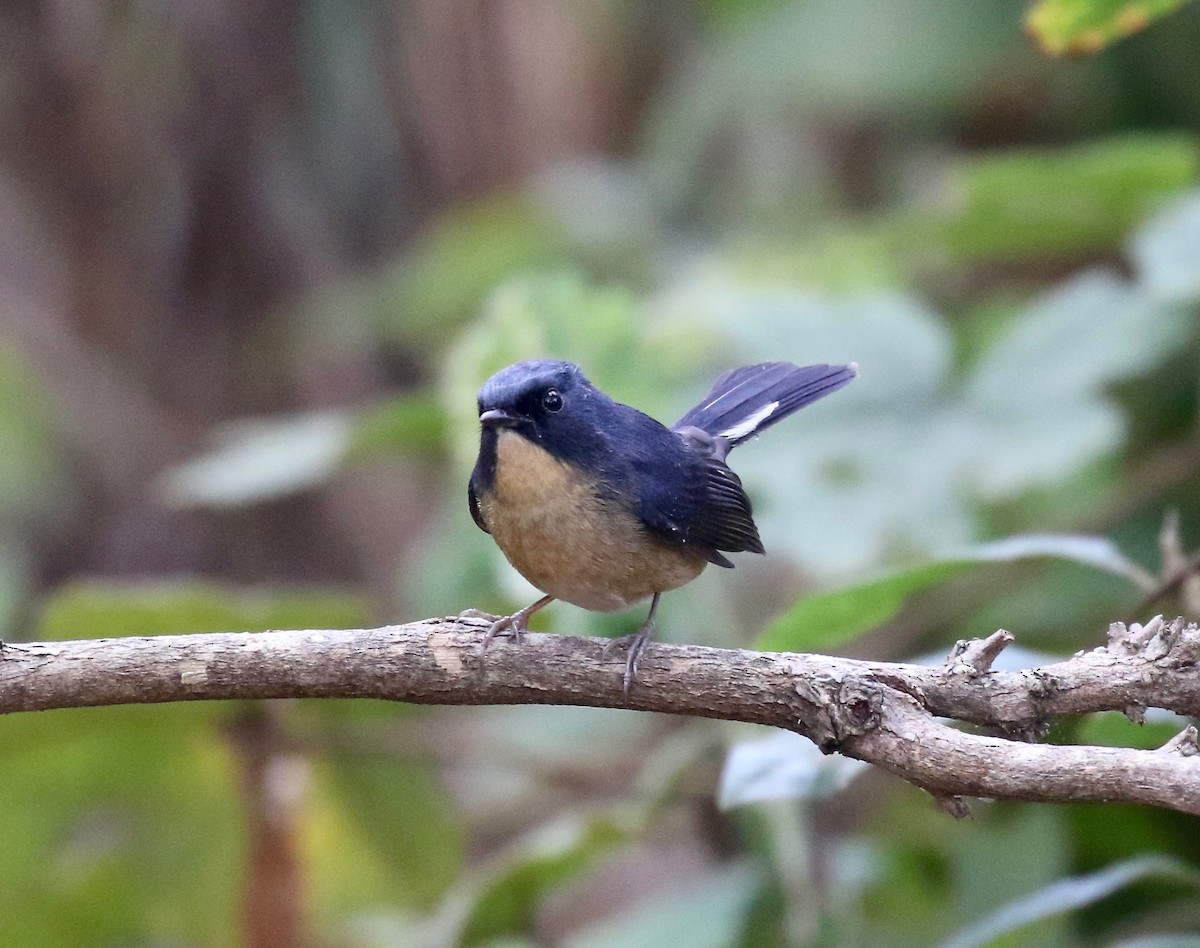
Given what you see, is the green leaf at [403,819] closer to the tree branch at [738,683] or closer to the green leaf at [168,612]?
the green leaf at [168,612]

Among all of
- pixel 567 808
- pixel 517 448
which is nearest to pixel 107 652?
pixel 517 448

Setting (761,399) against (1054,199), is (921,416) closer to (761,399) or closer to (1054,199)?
(761,399)

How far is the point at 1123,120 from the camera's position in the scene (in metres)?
6.27

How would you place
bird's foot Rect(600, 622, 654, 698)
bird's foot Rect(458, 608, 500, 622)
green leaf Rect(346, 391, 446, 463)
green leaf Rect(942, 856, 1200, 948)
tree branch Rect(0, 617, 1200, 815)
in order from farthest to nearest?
green leaf Rect(346, 391, 446, 463) < green leaf Rect(942, 856, 1200, 948) < bird's foot Rect(458, 608, 500, 622) < bird's foot Rect(600, 622, 654, 698) < tree branch Rect(0, 617, 1200, 815)

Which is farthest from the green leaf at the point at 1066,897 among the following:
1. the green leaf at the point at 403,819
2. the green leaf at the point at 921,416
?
the green leaf at the point at 403,819

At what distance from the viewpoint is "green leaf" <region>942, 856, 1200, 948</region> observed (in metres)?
2.67

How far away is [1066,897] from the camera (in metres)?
2.71

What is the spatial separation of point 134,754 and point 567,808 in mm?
1815

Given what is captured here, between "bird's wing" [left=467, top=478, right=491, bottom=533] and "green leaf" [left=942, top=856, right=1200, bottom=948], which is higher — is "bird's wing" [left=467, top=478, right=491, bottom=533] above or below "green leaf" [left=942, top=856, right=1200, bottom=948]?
above

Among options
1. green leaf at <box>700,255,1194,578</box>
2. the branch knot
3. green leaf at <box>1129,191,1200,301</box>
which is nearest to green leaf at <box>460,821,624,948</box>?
green leaf at <box>700,255,1194,578</box>

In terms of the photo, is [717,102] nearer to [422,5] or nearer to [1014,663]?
[422,5]

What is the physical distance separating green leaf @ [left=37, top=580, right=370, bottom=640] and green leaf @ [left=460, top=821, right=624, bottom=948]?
93cm

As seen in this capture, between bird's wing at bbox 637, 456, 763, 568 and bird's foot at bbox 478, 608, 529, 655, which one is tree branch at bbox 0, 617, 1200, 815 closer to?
bird's foot at bbox 478, 608, 529, 655

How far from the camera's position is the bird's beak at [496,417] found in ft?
9.77
